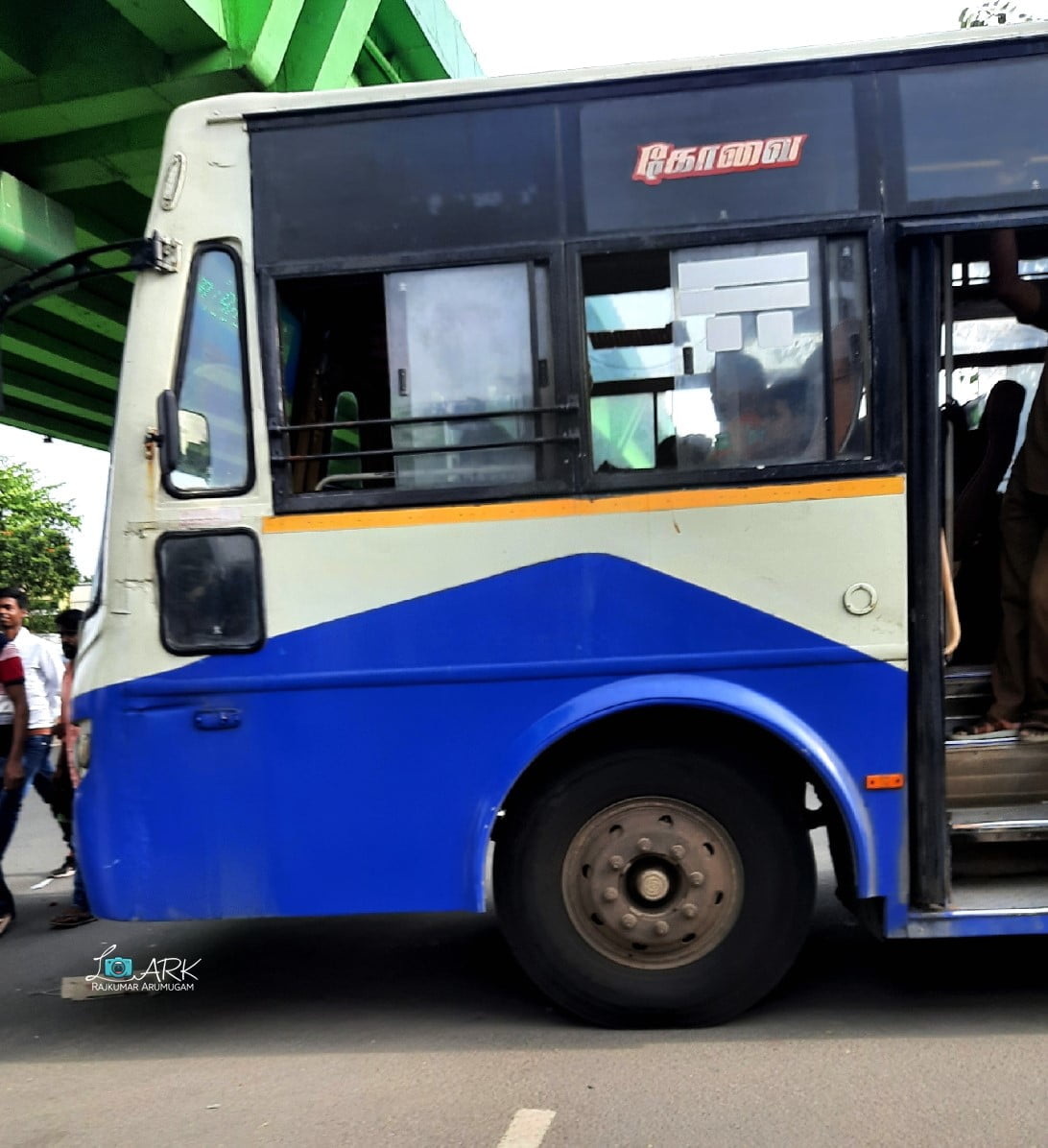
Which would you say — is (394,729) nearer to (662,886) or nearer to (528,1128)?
(662,886)

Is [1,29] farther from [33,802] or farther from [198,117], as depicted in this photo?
[33,802]

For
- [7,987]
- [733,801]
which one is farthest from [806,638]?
[7,987]

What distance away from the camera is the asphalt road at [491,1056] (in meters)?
3.30

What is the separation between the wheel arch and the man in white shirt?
10.7ft

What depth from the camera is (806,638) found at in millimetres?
3854

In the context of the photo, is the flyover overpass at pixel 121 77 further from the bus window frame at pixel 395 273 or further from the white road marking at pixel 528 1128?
the white road marking at pixel 528 1128

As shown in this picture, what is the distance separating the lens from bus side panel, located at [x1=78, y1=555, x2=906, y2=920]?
12.7 feet

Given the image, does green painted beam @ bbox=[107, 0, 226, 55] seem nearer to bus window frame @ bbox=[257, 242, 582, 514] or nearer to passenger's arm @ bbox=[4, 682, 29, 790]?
bus window frame @ bbox=[257, 242, 582, 514]

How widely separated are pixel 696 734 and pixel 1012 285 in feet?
7.48

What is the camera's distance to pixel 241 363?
4020 mm

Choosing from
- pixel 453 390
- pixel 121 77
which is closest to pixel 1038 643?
pixel 453 390

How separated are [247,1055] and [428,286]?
9.14 ft

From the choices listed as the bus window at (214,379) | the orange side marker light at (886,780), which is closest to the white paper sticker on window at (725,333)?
the orange side marker light at (886,780)

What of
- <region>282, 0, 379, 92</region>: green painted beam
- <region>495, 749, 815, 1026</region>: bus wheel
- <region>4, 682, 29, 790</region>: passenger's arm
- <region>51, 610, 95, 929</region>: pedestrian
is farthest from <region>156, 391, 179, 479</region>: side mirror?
<region>282, 0, 379, 92</region>: green painted beam
